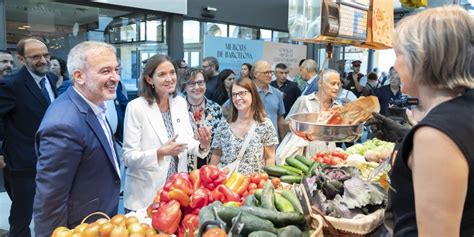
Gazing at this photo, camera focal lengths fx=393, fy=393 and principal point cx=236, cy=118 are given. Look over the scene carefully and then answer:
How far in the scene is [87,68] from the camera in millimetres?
2016

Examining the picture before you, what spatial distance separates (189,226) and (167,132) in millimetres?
1246

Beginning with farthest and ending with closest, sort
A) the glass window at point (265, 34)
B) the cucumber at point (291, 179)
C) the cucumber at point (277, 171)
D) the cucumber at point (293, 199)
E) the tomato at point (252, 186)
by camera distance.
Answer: the glass window at point (265, 34) < the cucumber at point (277, 171) < the cucumber at point (291, 179) < the tomato at point (252, 186) < the cucumber at point (293, 199)

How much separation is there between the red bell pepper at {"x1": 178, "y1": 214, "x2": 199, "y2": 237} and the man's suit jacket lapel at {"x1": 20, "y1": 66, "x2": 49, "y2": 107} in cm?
215

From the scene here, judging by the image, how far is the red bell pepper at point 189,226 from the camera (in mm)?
1558

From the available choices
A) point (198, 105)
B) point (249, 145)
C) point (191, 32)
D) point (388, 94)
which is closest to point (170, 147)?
point (249, 145)

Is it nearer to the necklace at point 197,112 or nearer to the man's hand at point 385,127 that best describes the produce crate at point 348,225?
the man's hand at point 385,127

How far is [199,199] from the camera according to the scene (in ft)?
5.68

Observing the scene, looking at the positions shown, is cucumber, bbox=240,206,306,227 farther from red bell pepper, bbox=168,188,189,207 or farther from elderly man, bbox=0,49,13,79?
elderly man, bbox=0,49,13,79

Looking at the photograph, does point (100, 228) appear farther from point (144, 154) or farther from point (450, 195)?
point (450, 195)

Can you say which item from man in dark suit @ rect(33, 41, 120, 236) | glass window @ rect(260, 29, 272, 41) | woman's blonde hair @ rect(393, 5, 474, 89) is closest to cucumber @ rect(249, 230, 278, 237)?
woman's blonde hair @ rect(393, 5, 474, 89)

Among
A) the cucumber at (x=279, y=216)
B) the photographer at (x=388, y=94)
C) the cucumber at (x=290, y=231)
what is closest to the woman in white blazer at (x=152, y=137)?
the cucumber at (x=279, y=216)

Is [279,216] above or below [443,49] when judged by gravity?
below

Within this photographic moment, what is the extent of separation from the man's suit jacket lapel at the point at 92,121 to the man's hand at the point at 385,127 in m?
1.50

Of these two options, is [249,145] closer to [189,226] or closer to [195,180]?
[195,180]
